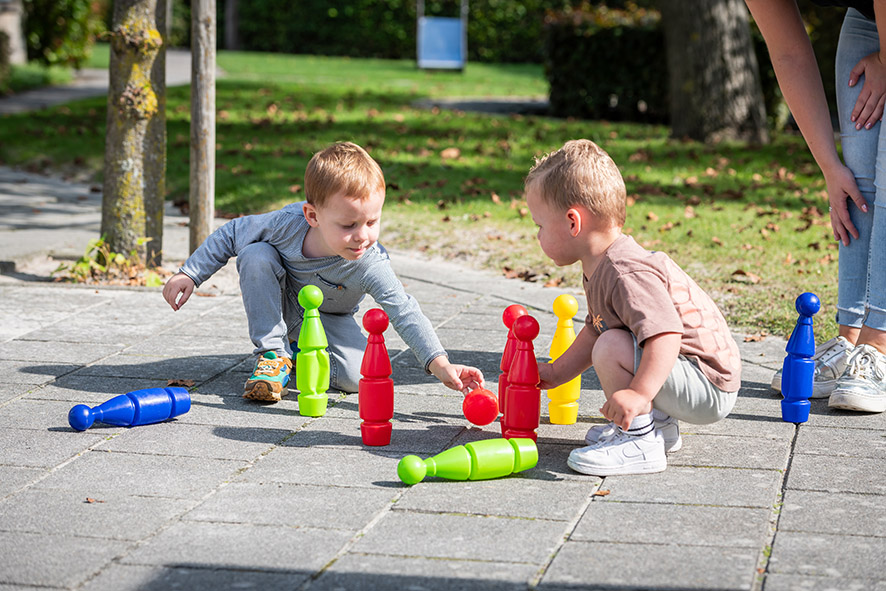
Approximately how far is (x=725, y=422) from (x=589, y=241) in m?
0.98

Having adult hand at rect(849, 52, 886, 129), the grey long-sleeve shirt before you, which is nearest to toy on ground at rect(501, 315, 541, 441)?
the grey long-sleeve shirt

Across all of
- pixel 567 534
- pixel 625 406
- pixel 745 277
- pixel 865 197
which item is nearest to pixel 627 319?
pixel 625 406

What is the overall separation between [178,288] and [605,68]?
40.4 ft

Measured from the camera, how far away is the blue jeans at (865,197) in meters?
4.00

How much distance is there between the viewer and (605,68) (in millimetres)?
15242

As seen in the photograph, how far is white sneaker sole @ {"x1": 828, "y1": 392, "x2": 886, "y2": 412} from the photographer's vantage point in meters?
3.82

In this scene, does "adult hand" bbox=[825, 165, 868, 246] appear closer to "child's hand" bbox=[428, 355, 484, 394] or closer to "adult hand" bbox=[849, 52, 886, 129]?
"adult hand" bbox=[849, 52, 886, 129]

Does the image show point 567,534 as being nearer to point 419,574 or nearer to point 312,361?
point 419,574

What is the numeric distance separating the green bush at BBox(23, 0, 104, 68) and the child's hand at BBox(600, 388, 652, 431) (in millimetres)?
18089

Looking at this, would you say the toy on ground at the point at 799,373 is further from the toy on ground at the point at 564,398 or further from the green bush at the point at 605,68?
the green bush at the point at 605,68

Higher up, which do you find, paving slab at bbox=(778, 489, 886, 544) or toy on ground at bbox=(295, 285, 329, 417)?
toy on ground at bbox=(295, 285, 329, 417)

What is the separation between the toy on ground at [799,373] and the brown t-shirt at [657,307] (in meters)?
0.41

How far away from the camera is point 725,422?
3.80 metres

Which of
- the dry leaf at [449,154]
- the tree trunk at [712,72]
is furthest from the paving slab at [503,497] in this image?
the tree trunk at [712,72]
